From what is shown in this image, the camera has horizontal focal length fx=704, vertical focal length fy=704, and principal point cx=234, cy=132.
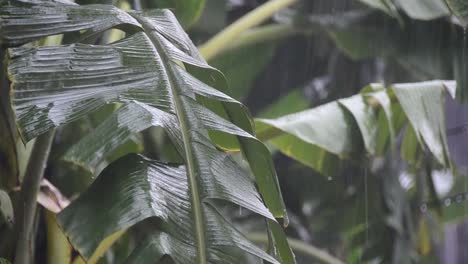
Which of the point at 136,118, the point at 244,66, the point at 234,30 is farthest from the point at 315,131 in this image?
the point at 244,66

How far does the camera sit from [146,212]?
1.53 feet

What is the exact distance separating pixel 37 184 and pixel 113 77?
191mm

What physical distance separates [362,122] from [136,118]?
0.57 metres

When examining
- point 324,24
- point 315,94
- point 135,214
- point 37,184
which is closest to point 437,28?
point 324,24

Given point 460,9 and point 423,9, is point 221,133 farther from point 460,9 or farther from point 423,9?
point 423,9

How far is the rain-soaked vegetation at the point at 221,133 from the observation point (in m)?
0.50

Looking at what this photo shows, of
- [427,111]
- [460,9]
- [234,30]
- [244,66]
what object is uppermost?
[460,9]

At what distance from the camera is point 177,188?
51 centimetres

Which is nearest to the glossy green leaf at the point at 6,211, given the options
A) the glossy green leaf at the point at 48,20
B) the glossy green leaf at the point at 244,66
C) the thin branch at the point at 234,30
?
the glossy green leaf at the point at 48,20

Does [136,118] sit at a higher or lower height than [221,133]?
higher

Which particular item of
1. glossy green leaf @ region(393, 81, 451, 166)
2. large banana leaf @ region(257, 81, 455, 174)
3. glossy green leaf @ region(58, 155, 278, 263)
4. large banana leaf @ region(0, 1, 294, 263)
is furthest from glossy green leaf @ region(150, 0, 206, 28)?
glossy green leaf @ region(58, 155, 278, 263)

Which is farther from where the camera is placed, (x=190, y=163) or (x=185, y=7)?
(x=185, y=7)

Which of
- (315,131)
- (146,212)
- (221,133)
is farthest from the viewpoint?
(315,131)

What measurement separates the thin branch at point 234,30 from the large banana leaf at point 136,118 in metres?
0.48
